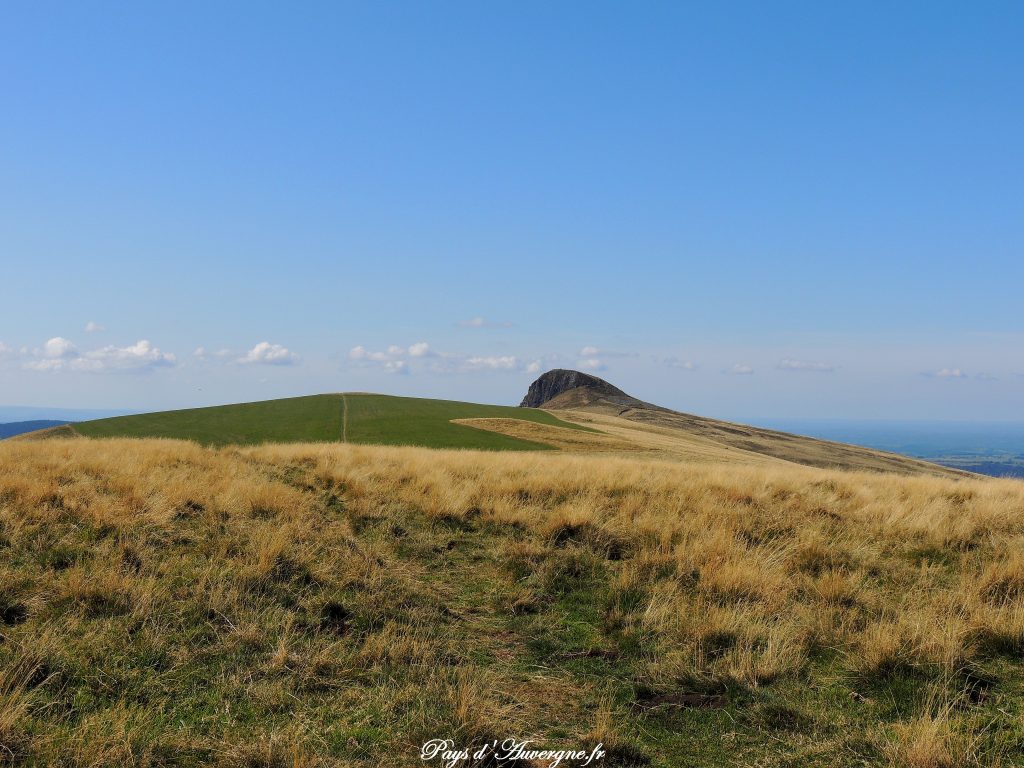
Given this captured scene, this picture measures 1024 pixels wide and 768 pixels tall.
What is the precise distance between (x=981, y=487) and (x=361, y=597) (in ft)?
60.9

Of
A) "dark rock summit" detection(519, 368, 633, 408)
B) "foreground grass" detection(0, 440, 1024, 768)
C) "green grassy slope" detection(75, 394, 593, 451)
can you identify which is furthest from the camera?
"dark rock summit" detection(519, 368, 633, 408)

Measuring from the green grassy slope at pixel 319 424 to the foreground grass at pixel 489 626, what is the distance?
34.6 meters

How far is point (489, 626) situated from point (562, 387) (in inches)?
4470

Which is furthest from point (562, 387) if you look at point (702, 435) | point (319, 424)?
point (319, 424)

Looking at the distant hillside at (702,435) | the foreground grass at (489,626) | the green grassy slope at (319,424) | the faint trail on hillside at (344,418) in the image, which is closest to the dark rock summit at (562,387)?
the distant hillside at (702,435)

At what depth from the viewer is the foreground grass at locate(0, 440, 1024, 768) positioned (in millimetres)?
5320

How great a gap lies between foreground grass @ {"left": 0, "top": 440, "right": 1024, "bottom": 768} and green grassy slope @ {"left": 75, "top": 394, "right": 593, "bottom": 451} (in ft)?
113

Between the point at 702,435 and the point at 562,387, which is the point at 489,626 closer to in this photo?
the point at 702,435

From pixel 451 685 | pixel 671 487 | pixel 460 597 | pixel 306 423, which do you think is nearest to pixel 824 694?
pixel 451 685

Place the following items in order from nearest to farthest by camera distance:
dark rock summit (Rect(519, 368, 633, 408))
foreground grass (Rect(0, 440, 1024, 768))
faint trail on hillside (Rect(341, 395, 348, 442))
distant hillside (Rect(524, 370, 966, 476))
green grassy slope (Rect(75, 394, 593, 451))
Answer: foreground grass (Rect(0, 440, 1024, 768))
green grassy slope (Rect(75, 394, 593, 451))
faint trail on hillside (Rect(341, 395, 348, 442))
distant hillside (Rect(524, 370, 966, 476))
dark rock summit (Rect(519, 368, 633, 408))

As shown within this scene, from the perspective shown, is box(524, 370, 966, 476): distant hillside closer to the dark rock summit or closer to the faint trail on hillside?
the dark rock summit

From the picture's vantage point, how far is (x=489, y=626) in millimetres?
8094

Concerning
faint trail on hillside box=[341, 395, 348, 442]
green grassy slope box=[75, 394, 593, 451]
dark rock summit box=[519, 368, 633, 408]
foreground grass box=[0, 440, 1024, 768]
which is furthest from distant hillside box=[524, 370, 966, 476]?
foreground grass box=[0, 440, 1024, 768]

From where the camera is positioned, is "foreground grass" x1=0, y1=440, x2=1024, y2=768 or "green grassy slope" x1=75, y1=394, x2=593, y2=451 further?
"green grassy slope" x1=75, y1=394, x2=593, y2=451
